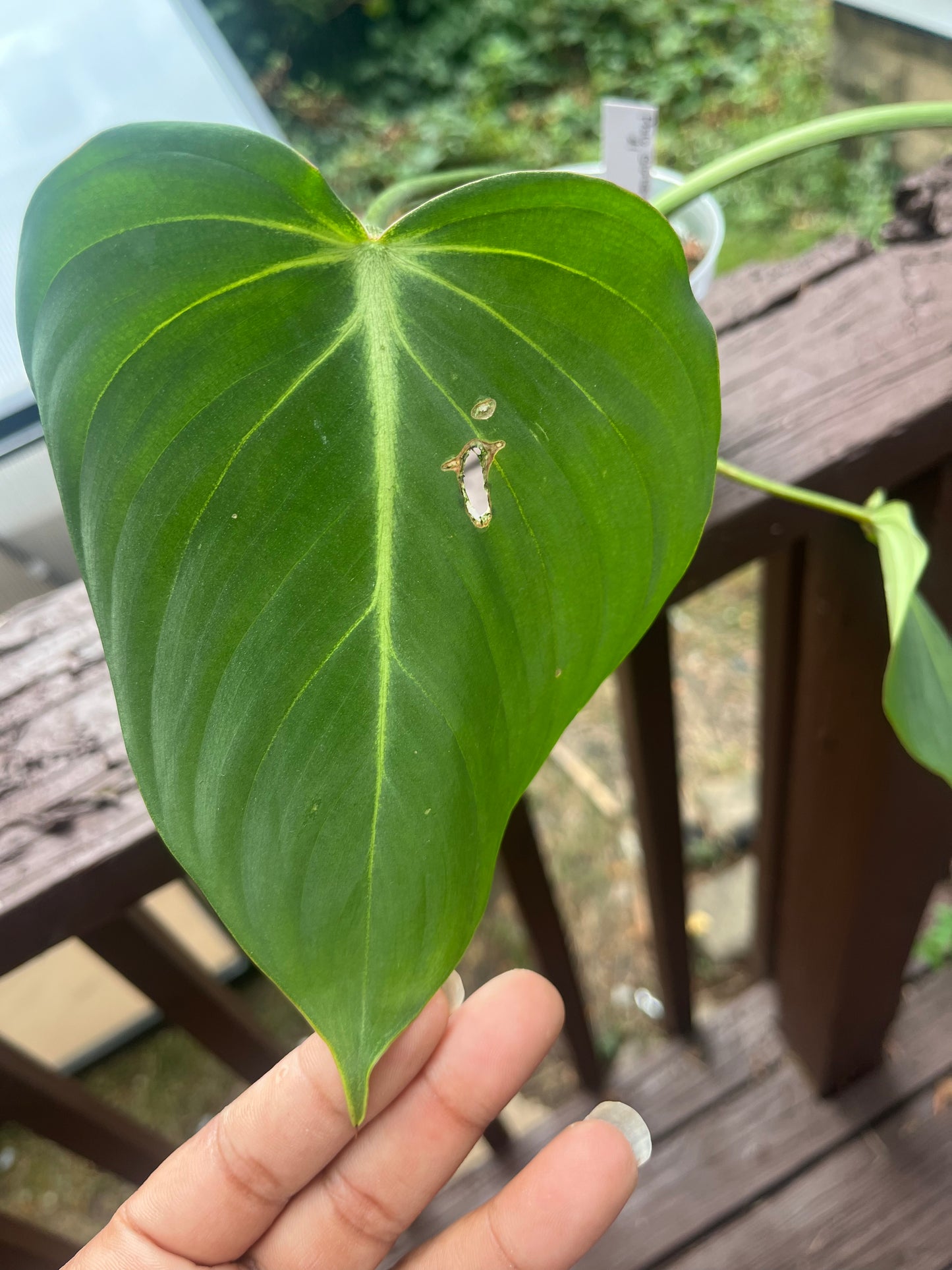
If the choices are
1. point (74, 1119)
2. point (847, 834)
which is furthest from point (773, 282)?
point (74, 1119)

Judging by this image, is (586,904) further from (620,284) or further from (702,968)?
(620,284)

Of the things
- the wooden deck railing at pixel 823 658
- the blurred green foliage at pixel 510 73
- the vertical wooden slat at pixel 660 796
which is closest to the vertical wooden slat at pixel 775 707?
the wooden deck railing at pixel 823 658

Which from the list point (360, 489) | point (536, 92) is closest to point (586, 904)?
point (360, 489)

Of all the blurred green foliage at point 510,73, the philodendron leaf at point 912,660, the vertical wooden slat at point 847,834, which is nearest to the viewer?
the philodendron leaf at point 912,660

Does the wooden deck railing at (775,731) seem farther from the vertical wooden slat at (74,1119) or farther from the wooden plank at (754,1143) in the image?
the wooden plank at (754,1143)

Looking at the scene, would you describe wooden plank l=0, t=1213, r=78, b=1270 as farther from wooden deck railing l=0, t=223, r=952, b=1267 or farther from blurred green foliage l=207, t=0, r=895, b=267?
blurred green foliage l=207, t=0, r=895, b=267

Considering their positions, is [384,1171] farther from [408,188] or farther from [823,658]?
[408,188]

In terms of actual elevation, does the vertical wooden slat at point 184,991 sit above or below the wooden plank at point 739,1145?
above

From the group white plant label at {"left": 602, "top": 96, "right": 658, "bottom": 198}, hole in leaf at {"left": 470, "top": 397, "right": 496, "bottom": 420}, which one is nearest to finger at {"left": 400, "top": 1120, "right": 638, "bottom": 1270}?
hole in leaf at {"left": 470, "top": 397, "right": 496, "bottom": 420}
